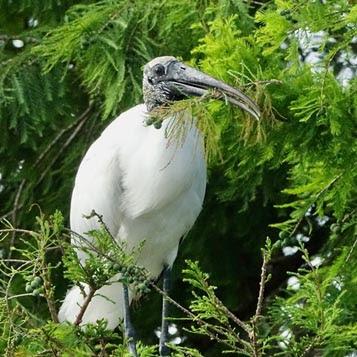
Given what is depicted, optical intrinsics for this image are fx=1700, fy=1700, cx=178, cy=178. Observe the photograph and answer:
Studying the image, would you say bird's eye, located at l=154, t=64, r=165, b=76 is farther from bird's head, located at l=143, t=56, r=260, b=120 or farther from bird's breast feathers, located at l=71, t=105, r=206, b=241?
bird's breast feathers, located at l=71, t=105, r=206, b=241

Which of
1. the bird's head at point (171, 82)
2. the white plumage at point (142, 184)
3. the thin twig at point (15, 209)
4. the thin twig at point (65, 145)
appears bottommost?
the thin twig at point (15, 209)

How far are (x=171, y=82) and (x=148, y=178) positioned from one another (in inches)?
10.7

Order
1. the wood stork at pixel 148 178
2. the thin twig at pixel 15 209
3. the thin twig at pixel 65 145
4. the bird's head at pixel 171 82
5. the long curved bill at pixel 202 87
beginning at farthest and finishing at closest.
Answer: the thin twig at pixel 65 145 → the thin twig at pixel 15 209 → the wood stork at pixel 148 178 → the bird's head at pixel 171 82 → the long curved bill at pixel 202 87

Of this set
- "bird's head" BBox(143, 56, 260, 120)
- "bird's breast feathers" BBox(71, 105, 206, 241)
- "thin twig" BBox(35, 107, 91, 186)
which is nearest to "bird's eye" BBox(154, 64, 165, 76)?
"bird's head" BBox(143, 56, 260, 120)

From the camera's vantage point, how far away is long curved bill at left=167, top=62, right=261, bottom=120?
3.95 metres

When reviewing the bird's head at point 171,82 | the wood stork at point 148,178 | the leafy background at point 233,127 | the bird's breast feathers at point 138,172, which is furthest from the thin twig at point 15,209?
the bird's head at point 171,82

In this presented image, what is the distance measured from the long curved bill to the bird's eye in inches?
2.1

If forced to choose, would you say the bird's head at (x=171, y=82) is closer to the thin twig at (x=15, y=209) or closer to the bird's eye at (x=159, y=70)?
the bird's eye at (x=159, y=70)

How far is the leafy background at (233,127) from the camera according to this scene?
4047 millimetres

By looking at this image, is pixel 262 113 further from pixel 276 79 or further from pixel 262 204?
pixel 262 204

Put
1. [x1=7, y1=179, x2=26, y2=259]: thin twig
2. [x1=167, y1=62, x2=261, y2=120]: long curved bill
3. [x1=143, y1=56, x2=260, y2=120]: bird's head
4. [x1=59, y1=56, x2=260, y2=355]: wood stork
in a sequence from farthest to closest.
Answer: [x1=7, y1=179, x2=26, y2=259]: thin twig, [x1=59, y1=56, x2=260, y2=355]: wood stork, [x1=143, y1=56, x2=260, y2=120]: bird's head, [x1=167, y1=62, x2=261, y2=120]: long curved bill

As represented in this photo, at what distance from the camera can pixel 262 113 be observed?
13.0 ft

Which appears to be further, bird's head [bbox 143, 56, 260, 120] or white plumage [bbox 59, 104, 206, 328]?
white plumage [bbox 59, 104, 206, 328]

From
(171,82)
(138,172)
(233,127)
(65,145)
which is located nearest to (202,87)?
(233,127)
